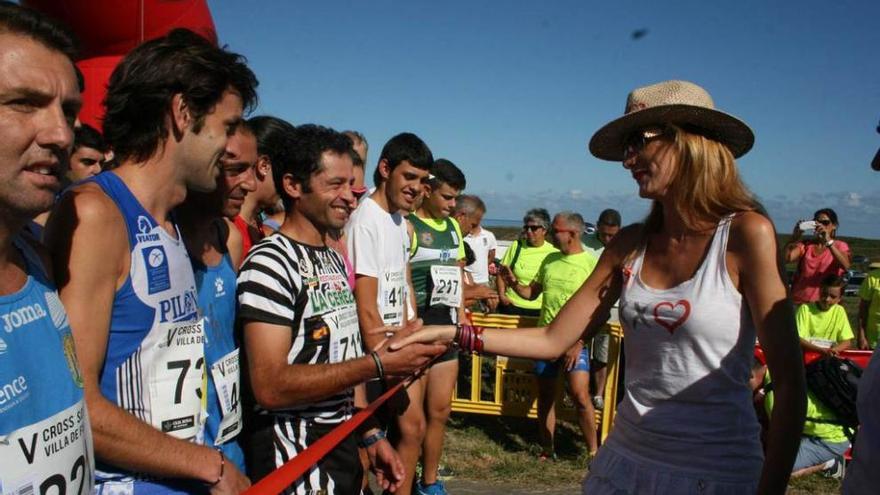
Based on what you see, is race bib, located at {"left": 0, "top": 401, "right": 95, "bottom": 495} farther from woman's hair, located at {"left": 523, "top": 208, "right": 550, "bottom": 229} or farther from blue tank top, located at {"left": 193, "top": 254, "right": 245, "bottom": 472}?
woman's hair, located at {"left": 523, "top": 208, "right": 550, "bottom": 229}

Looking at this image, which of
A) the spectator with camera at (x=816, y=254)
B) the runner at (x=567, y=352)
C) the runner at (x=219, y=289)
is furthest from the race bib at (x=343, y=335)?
the spectator with camera at (x=816, y=254)

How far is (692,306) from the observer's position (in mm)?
2387

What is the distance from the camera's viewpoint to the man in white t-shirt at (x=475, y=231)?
8.90 meters

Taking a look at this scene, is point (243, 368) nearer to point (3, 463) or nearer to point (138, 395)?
point (138, 395)

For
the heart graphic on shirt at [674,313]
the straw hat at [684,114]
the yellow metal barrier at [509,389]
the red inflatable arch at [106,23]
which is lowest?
the yellow metal barrier at [509,389]

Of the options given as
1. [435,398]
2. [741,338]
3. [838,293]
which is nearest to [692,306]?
[741,338]

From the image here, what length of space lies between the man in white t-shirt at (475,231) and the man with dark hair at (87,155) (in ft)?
15.3

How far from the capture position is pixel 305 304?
263 cm

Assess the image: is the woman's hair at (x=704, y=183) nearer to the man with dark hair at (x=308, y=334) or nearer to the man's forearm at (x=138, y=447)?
the man with dark hair at (x=308, y=334)

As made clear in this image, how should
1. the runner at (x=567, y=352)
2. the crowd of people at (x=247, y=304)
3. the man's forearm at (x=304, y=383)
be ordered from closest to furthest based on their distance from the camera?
the crowd of people at (x=247, y=304)
the man's forearm at (x=304, y=383)
the runner at (x=567, y=352)

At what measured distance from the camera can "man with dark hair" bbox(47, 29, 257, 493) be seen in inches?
68.2

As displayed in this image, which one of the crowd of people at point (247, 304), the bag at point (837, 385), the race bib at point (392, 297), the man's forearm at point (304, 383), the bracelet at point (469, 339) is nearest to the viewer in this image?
the crowd of people at point (247, 304)

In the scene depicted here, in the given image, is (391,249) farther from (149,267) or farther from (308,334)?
(149,267)

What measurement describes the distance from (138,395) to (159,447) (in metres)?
0.18
